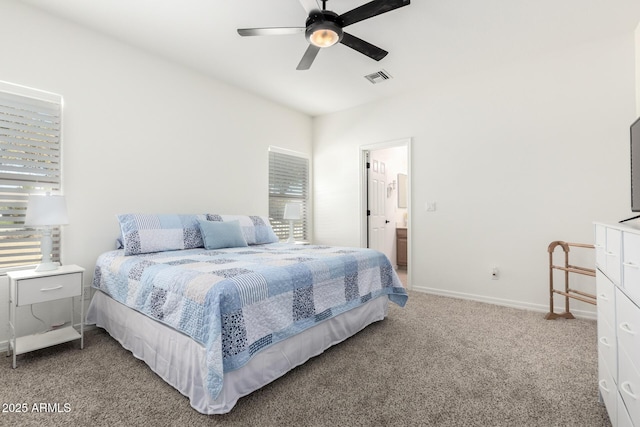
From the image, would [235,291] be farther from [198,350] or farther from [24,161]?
[24,161]

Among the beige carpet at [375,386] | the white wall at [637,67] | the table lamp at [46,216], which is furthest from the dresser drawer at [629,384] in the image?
the table lamp at [46,216]

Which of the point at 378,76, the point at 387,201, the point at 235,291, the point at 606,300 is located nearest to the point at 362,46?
the point at 378,76

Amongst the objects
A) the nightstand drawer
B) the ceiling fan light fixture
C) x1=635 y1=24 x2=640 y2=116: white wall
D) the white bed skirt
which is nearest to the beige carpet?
the white bed skirt

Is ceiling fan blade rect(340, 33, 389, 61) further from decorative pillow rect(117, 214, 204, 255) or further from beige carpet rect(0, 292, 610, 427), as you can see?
beige carpet rect(0, 292, 610, 427)

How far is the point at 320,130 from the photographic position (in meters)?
5.02

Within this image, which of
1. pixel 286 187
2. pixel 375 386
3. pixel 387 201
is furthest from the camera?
pixel 387 201

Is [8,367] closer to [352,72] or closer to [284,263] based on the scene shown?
[284,263]

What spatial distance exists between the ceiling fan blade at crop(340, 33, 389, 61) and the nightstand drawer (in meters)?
2.65

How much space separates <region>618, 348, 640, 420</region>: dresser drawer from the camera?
3.38 feet

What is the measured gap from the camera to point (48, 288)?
83.0 inches

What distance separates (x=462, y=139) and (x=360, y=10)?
2201mm

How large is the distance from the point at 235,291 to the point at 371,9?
1.94 m

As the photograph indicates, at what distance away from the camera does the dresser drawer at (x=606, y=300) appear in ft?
4.33

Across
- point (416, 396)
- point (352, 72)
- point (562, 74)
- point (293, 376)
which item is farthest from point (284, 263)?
point (562, 74)
